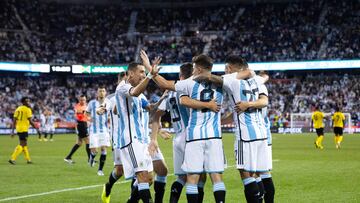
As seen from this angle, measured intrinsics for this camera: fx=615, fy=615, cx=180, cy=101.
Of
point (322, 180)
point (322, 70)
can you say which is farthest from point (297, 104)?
point (322, 180)

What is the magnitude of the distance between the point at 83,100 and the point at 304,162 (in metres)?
8.71

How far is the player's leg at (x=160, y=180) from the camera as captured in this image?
10945 millimetres

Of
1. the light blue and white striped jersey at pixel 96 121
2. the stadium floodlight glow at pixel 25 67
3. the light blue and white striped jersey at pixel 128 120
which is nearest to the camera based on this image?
the light blue and white striped jersey at pixel 128 120

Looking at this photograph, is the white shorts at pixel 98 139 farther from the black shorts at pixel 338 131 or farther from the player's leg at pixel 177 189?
the black shorts at pixel 338 131

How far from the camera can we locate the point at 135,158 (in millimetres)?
10320

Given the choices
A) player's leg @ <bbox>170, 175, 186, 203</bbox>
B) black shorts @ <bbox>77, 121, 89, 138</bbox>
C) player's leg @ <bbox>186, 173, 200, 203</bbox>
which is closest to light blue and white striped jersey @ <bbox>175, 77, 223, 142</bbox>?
player's leg @ <bbox>186, 173, 200, 203</bbox>

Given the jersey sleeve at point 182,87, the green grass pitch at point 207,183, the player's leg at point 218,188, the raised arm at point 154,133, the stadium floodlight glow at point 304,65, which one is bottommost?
the green grass pitch at point 207,183

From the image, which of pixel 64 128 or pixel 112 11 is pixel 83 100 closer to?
pixel 64 128

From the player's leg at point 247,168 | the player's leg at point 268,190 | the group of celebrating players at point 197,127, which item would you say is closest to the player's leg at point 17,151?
the group of celebrating players at point 197,127

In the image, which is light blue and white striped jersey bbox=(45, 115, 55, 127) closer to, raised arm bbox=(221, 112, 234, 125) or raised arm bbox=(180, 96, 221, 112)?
raised arm bbox=(221, 112, 234, 125)

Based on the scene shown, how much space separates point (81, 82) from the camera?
226ft

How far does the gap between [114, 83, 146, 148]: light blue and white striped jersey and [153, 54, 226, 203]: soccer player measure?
1.46 m

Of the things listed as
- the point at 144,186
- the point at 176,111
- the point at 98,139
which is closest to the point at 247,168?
the point at 176,111

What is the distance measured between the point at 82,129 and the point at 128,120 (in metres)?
13.4
